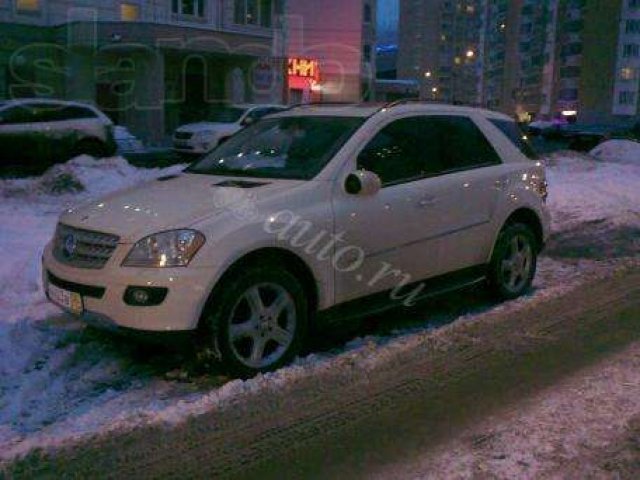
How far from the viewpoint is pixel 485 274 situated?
251 inches

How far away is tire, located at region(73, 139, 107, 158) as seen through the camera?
56.2ft

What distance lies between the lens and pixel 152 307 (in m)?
4.37

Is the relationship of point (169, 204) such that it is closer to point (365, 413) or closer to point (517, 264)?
point (365, 413)

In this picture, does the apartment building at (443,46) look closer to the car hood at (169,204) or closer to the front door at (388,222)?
the front door at (388,222)

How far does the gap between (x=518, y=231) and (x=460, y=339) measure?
1438 millimetres

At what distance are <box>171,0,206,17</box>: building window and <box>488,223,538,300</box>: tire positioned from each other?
26.7m

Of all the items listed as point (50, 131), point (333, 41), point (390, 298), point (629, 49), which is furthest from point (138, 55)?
point (629, 49)

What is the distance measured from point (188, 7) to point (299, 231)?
2857cm

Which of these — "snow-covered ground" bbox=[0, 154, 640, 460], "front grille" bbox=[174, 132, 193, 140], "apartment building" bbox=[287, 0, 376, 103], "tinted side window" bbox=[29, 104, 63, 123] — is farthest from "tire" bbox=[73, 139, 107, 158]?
"apartment building" bbox=[287, 0, 376, 103]

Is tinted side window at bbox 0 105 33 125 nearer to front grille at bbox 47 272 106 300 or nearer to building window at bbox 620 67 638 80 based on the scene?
front grille at bbox 47 272 106 300

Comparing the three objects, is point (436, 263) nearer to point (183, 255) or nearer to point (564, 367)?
point (564, 367)

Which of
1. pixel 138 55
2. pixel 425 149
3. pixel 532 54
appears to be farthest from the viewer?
pixel 532 54

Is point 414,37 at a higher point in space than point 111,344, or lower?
higher

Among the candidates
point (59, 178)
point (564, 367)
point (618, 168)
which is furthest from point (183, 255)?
point (618, 168)
